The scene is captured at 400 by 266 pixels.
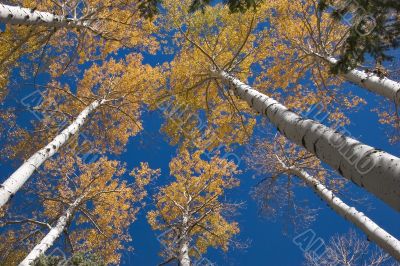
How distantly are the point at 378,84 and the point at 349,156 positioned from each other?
3.76m

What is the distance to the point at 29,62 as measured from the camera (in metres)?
8.73

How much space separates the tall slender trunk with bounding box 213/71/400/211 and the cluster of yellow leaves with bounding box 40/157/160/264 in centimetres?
736

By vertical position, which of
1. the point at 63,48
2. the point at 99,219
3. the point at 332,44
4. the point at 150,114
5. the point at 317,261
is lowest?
the point at 317,261

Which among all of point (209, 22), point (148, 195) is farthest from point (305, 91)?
point (148, 195)

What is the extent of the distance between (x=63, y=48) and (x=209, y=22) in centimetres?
447

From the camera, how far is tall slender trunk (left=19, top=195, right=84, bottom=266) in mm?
6332

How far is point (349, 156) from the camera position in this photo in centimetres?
245

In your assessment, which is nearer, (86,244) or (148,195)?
(86,244)

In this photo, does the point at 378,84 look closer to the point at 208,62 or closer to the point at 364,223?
the point at 364,223

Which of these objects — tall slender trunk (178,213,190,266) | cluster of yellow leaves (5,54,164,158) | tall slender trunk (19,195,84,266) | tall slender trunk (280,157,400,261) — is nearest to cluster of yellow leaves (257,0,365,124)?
tall slender trunk (280,157,400,261)

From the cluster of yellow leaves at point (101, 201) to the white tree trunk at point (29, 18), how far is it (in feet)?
17.8

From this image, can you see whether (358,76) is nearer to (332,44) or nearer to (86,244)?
(332,44)

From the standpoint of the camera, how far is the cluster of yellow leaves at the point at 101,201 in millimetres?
9992

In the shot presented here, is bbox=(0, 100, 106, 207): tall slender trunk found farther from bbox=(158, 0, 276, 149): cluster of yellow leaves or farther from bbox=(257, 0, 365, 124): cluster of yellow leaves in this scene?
bbox=(257, 0, 365, 124): cluster of yellow leaves
